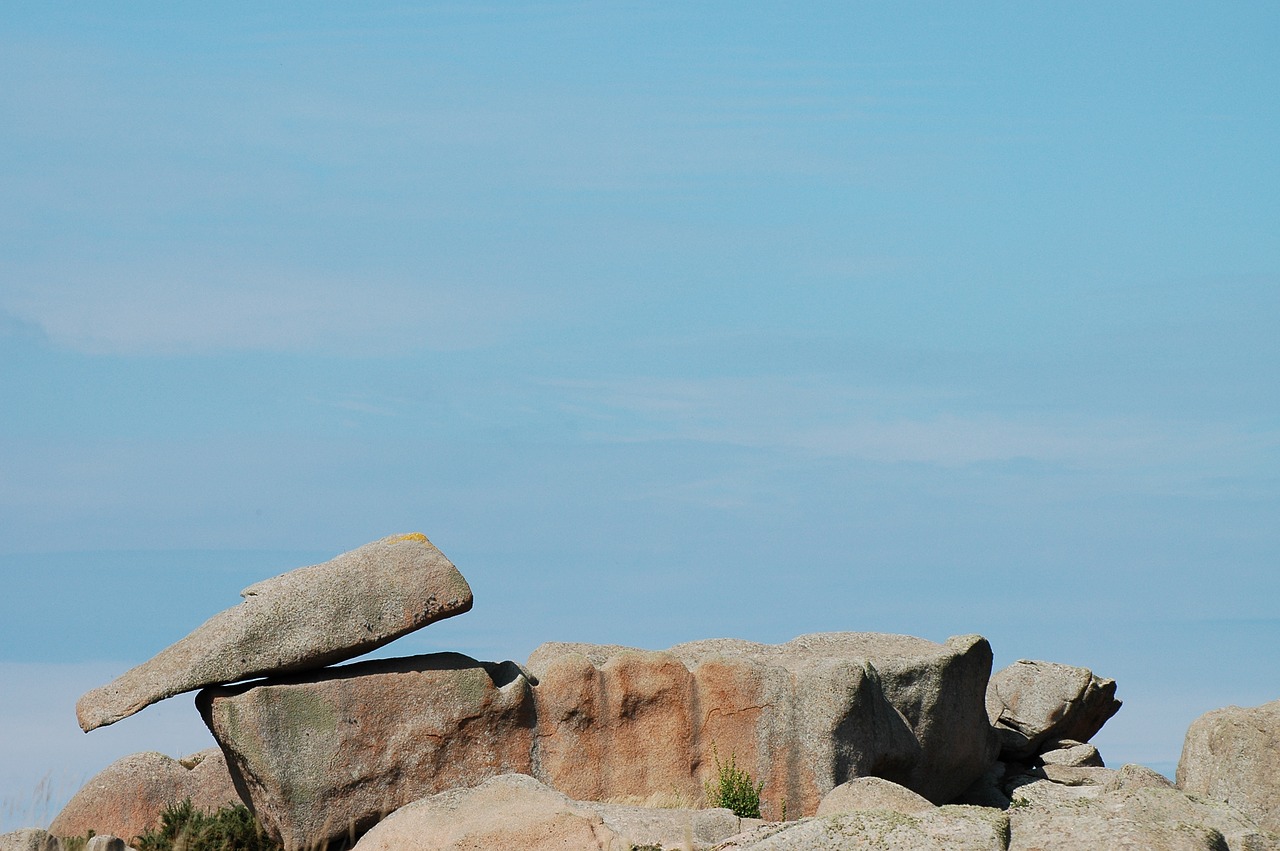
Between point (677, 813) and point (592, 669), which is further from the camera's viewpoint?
point (592, 669)

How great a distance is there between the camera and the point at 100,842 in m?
20.1

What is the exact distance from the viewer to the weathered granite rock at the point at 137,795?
24422 mm

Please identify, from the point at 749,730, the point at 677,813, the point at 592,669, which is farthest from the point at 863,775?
the point at 677,813

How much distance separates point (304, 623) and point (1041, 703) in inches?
648

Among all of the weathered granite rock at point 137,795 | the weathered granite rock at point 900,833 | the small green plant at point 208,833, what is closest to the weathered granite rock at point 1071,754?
the weathered granite rock at point 137,795

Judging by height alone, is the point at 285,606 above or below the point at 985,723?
above

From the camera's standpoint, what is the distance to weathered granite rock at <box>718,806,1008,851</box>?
11.8 m

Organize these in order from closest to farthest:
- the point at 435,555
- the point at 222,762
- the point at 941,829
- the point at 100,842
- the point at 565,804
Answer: the point at 941,829
the point at 565,804
the point at 100,842
the point at 435,555
the point at 222,762

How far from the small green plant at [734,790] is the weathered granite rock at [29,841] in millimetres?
1325

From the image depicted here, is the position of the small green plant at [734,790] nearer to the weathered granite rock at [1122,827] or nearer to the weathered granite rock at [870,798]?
the weathered granite rock at [870,798]

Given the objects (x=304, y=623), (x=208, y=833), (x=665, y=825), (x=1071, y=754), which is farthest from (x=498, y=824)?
(x=1071, y=754)

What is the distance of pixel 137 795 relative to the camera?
2464cm

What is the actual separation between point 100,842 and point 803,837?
11.9 metres

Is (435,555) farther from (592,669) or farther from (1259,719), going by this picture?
(1259,719)
